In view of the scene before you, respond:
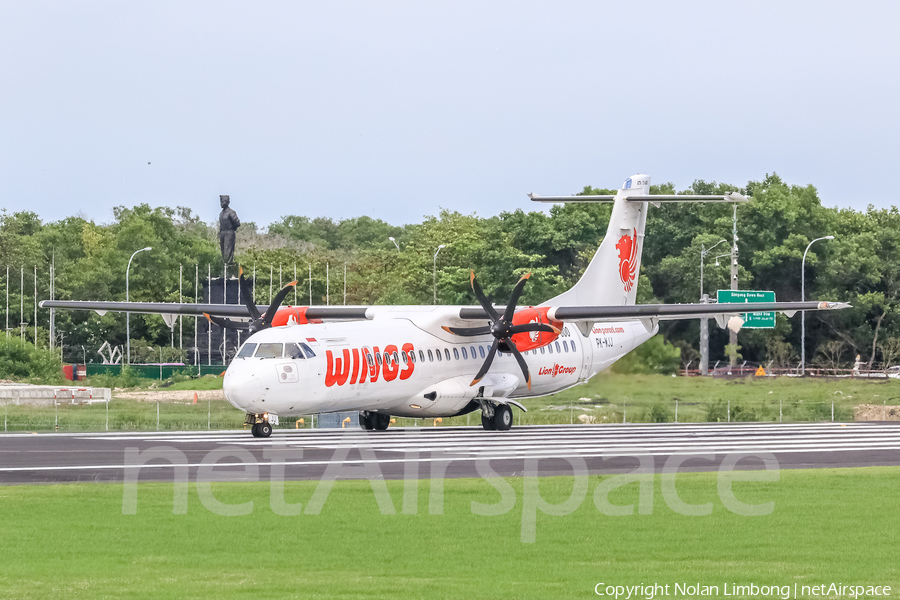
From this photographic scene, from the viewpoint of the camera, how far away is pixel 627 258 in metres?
39.2

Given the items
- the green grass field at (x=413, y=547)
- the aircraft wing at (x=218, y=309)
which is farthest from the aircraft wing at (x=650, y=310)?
the green grass field at (x=413, y=547)

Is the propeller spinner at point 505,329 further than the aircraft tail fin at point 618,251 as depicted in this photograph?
No

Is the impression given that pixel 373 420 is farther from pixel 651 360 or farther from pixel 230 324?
pixel 651 360

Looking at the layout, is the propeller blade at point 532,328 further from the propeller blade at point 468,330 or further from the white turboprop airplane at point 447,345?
the propeller blade at point 468,330

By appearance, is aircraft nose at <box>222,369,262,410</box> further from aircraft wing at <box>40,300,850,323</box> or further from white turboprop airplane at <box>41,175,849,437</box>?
aircraft wing at <box>40,300,850,323</box>

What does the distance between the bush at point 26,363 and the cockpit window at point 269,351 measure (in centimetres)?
4256

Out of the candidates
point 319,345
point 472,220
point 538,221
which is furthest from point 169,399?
point 472,220

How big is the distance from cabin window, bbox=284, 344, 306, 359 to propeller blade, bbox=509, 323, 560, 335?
7136 mm

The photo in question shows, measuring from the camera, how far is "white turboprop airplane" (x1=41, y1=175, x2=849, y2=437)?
87.4 feet

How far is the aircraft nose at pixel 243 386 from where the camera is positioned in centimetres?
2558

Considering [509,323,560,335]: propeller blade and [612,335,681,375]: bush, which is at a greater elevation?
[509,323,560,335]: propeller blade

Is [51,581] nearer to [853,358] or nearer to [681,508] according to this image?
[681,508]

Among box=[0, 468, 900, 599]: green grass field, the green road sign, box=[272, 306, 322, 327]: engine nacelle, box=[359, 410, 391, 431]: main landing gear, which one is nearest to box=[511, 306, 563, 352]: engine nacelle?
box=[359, 410, 391, 431]: main landing gear

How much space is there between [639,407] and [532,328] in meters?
9.84
